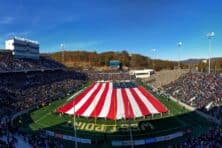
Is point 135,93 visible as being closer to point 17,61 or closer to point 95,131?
point 95,131

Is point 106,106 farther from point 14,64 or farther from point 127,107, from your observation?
point 14,64

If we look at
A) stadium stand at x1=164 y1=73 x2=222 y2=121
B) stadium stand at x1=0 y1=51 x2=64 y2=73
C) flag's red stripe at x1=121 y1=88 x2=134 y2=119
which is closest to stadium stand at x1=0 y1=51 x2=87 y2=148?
stadium stand at x1=0 y1=51 x2=64 y2=73

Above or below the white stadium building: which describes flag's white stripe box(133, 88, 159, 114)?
below

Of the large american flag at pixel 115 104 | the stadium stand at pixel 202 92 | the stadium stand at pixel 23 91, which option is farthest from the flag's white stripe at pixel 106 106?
the stadium stand at pixel 202 92

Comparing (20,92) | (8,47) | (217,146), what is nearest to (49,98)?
(20,92)

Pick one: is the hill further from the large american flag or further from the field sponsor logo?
the field sponsor logo

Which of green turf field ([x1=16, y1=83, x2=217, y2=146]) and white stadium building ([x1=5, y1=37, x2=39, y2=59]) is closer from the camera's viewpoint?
green turf field ([x1=16, y1=83, x2=217, y2=146])

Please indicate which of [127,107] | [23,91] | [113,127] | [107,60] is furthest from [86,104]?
[107,60]
